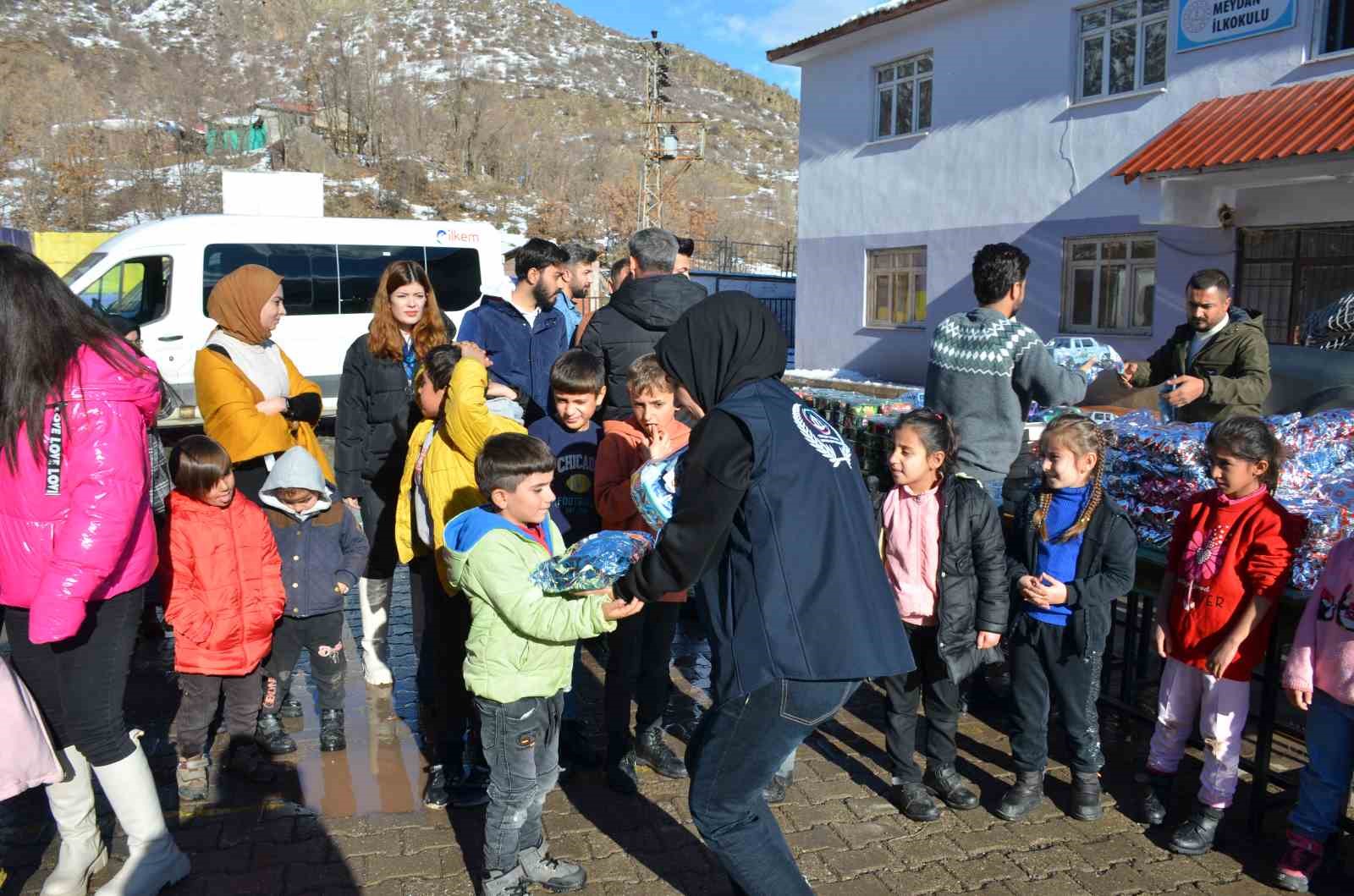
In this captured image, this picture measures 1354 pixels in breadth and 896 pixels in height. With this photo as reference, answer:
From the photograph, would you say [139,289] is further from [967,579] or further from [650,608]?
Result: [967,579]

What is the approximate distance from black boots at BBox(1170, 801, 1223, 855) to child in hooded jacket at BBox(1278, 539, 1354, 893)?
24 centimetres

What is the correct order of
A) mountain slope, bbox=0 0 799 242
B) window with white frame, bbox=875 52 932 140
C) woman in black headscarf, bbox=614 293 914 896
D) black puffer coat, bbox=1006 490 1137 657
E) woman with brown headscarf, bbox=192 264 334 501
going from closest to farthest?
woman in black headscarf, bbox=614 293 914 896
black puffer coat, bbox=1006 490 1137 657
woman with brown headscarf, bbox=192 264 334 501
window with white frame, bbox=875 52 932 140
mountain slope, bbox=0 0 799 242

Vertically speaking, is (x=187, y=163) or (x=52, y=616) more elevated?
(x=187, y=163)

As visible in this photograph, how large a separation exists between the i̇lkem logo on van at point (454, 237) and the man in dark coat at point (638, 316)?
9882mm

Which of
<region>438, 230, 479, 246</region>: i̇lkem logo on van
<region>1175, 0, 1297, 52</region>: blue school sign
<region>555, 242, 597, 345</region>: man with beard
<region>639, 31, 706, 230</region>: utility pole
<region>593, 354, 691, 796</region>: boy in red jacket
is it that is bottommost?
<region>593, 354, 691, 796</region>: boy in red jacket

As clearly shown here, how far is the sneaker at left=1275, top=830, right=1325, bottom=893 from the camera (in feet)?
10.8

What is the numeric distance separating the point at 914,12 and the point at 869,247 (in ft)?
12.9


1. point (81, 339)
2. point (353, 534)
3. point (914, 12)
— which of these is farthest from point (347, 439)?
point (914, 12)

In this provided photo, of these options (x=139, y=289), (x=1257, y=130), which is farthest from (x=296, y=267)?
(x=1257, y=130)

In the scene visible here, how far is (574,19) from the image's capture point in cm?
10781

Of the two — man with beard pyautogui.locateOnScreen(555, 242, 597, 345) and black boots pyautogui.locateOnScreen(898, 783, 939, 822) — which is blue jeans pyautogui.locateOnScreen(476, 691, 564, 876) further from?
man with beard pyautogui.locateOnScreen(555, 242, 597, 345)

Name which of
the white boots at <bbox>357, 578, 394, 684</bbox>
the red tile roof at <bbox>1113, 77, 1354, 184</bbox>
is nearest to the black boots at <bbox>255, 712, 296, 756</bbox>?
the white boots at <bbox>357, 578, 394, 684</bbox>

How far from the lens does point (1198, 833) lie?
3.55 metres

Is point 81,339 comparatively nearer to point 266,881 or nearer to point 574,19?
point 266,881
